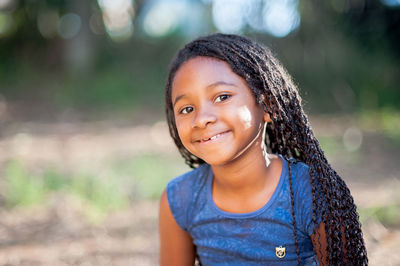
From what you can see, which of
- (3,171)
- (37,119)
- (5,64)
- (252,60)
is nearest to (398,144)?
(252,60)

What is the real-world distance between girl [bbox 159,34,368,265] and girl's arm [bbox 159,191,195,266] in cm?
12

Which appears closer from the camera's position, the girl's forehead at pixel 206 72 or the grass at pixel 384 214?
the girl's forehead at pixel 206 72

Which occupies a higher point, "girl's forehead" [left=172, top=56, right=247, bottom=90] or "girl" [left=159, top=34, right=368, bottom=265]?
"girl's forehead" [left=172, top=56, right=247, bottom=90]

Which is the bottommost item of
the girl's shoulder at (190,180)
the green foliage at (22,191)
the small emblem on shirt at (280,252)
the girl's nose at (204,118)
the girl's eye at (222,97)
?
the small emblem on shirt at (280,252)

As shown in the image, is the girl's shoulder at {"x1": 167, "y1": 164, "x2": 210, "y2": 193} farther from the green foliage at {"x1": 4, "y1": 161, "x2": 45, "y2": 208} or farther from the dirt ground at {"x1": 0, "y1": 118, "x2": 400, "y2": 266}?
the green foliage at {"x1": 4, "y1": 161, "x2": 45, "y2": 208}

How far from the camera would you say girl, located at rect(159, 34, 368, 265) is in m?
1.78

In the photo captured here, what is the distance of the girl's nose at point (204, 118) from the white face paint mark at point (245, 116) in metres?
0.12

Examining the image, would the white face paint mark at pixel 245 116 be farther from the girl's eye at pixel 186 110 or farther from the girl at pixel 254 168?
the girl's eye at pixel 186 110

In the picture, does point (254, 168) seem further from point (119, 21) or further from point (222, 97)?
point (119, 21)

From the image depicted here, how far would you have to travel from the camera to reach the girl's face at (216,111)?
177cm

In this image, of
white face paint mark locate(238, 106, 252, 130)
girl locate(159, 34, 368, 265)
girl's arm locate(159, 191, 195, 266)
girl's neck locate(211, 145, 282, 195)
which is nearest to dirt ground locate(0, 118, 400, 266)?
girl's arm locate(159, 191, 195, 266)

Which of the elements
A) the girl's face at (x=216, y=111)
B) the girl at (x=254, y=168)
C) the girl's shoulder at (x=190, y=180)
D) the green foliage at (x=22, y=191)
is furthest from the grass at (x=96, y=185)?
the girl's face at (x=216, y=111)

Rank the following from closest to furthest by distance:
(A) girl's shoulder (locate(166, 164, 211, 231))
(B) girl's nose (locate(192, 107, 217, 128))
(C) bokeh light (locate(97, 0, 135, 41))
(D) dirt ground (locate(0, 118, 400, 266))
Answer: (B) girl's nose (locate(192, 107, 217, 128)) < (A) girl's shoulder (locate(166, 164, 211, 231)) < (D) dirt ground (locate(0, 118, 400, 266)) < (C) bokeh light (locate(97, 0, 135, 41))

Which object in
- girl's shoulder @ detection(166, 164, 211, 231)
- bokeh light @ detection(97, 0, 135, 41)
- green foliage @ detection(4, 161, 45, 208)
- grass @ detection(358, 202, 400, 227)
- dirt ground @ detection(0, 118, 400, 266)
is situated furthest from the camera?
bokeh light @ detection(97, 0, 135, 41)
